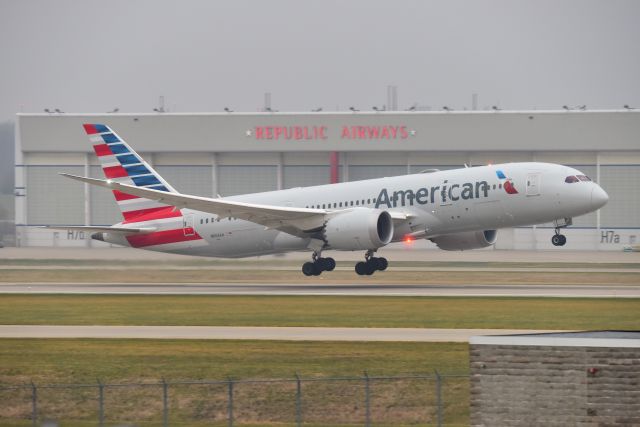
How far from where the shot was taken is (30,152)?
376ft

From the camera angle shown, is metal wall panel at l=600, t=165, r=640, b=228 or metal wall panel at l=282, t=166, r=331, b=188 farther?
metal wall panel at l=282, t=166, r=331, b=188

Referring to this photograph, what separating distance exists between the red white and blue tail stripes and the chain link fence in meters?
31.4

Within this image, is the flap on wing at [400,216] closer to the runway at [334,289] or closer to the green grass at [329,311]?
the runway at [334,289]

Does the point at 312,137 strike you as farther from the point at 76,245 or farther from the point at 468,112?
the point at 76,245

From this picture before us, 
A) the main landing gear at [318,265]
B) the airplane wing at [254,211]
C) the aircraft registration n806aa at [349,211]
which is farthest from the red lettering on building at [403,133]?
the main landing gear at [318,265]

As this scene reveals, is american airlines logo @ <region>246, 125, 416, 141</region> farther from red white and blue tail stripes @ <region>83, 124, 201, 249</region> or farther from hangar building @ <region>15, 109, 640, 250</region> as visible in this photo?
red white and blue tail stripes @ <region>83, 124, 201, 249</region>

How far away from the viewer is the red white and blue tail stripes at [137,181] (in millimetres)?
63594

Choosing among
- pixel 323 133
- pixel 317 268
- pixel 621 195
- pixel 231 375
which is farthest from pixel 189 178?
pixel 231 375

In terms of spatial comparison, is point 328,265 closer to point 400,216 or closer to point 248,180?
point 400,216

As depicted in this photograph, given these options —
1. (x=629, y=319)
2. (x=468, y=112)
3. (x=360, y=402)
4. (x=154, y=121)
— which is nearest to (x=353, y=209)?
(x=629, y=319)

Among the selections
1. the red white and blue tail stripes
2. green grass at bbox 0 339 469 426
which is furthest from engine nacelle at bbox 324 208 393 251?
green grass at bbox 0 339 469 426

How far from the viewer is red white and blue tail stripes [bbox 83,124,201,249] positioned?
63.6 meters

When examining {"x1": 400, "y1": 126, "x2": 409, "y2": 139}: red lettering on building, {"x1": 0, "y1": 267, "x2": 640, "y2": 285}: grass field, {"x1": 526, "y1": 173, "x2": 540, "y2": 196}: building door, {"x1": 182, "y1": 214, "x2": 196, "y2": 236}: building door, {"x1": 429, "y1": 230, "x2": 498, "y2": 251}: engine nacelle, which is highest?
{"x1": 400, "y1": 126, "x2": 409, "y2": 139}: red lettering on building

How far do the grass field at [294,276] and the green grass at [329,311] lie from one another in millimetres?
12102
